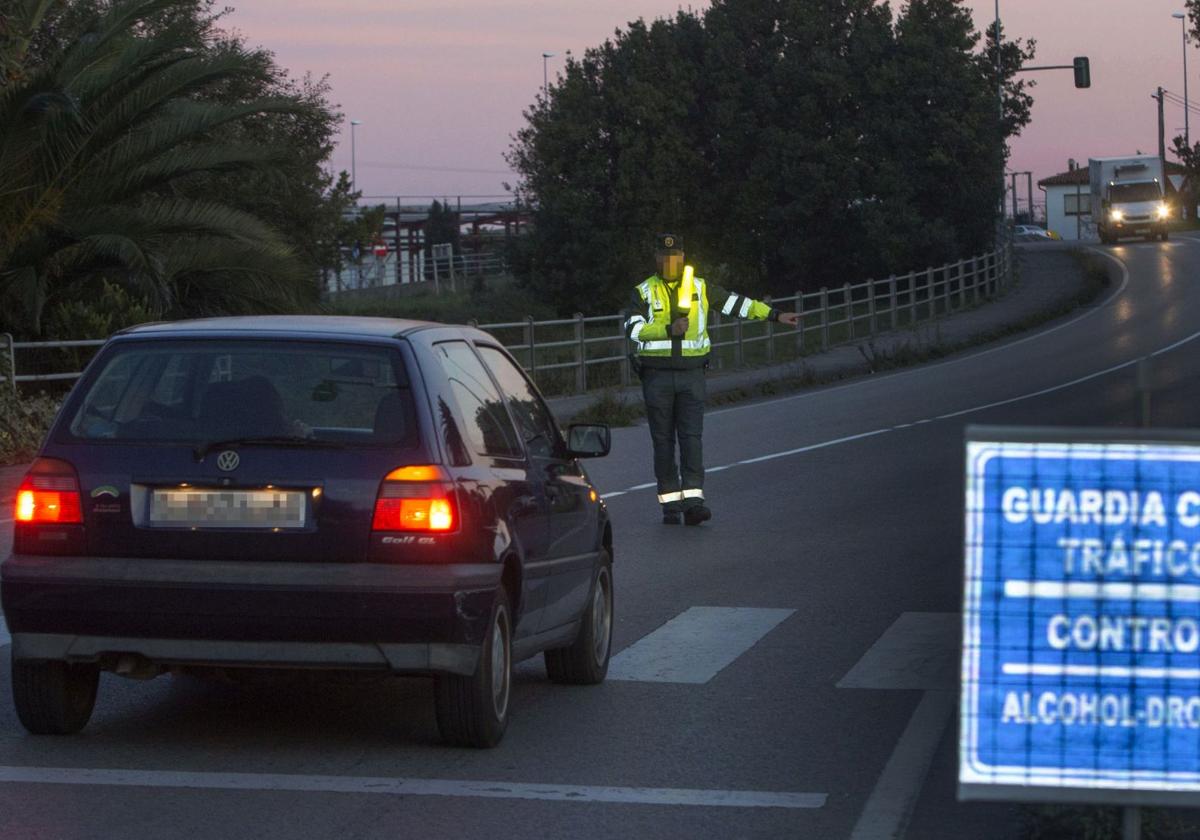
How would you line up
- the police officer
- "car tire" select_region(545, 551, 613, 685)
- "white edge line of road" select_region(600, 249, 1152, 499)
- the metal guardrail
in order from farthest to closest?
the metal guardrail
"white edge line of road" select_region(600, 249, 1152, 499)
the police officer
"car tire" select_region(545, 551, 613, 685)

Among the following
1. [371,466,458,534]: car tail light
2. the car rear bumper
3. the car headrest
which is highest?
the car headrest

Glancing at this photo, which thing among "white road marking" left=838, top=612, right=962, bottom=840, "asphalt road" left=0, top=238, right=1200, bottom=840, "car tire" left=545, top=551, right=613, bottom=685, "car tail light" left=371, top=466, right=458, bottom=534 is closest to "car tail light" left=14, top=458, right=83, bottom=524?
"asphalt road" left=0, top=238, right=1200, bottom=840

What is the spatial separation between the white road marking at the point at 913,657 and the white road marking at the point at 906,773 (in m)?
0.23

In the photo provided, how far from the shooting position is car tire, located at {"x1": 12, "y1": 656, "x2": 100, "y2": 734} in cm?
683

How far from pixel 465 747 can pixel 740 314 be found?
7644mm

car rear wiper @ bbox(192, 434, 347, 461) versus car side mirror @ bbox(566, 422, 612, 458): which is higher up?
car rear wiper @ bbox(192, 434, 347, 461)

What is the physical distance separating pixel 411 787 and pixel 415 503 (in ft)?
3.02

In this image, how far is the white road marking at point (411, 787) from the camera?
6.15m

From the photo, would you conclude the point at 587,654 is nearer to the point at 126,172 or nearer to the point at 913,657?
the point at 913,657

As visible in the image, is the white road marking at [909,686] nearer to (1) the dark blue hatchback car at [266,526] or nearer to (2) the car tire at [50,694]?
(1) the dark blue hatchback car at [266,526]

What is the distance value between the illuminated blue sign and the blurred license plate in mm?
2594

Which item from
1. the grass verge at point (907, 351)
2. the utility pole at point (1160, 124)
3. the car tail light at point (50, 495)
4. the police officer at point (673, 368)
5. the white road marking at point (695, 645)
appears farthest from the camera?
the utility pole at point (1160, 124)

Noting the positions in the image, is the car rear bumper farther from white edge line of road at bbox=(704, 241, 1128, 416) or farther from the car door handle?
white edge line of road at bbox=(704, 241, 1128, 416)

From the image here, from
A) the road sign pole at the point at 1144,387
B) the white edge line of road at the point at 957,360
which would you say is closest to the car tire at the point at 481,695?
the road sign pole at the point at 1144,387
